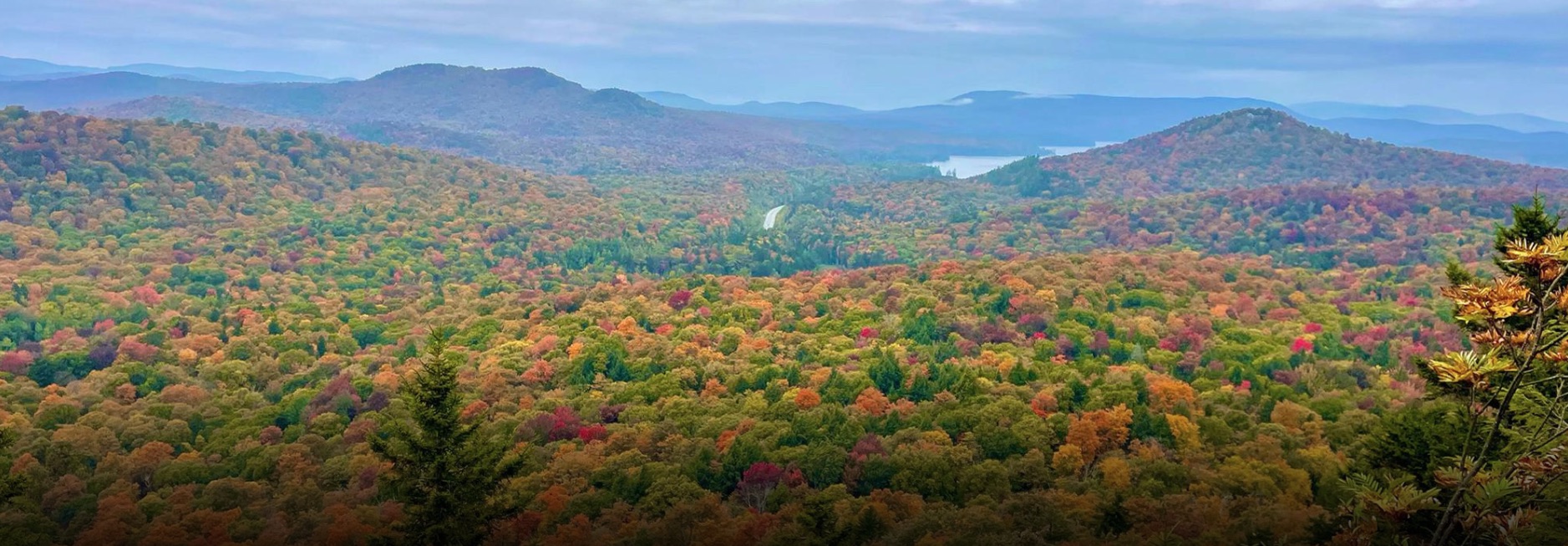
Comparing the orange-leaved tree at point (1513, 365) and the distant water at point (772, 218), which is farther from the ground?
the orange-leaved tree at point (1513, 365)

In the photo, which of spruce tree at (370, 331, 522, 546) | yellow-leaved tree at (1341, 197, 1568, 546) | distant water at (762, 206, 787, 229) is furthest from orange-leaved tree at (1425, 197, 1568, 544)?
distant water at (762, 206, 787, 229)

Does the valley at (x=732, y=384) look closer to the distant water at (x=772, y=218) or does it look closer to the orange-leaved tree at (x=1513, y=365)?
the orange-leaved tree at (x=1513, y=365)

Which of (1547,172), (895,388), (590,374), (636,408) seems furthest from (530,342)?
(1547,172)

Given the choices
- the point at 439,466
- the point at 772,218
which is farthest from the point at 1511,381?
the point at 772,218

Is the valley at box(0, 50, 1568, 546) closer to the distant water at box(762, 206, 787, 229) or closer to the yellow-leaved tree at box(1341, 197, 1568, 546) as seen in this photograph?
the yellow-leaved tree at box(1341, 197, 1568, 546)

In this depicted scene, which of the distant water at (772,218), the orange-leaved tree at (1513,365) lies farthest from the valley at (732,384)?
the distant water at (772,218)

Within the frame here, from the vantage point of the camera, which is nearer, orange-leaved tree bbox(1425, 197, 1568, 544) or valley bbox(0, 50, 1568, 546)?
orange-leaved tree bbox(1425, 197, 1568, 544)
